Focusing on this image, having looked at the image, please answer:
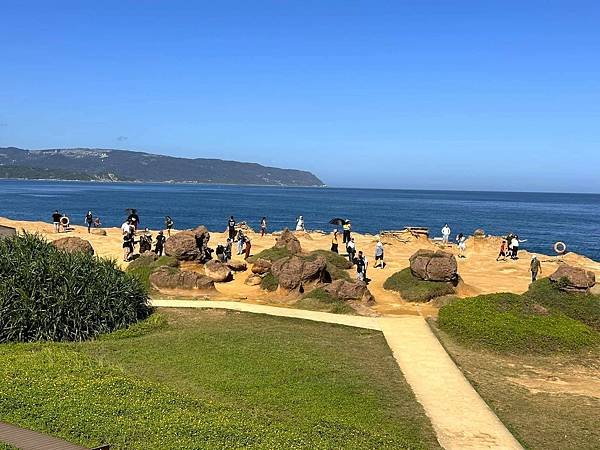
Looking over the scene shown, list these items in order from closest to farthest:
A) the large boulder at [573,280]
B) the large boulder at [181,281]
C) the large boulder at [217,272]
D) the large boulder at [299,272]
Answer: the large boulder at [573,280] < the large boulder at [299,272] < the large boulder at [181,281] < the large boulder at [217,272]

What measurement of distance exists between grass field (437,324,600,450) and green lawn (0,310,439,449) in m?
2.01

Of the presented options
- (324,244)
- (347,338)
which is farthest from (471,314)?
(324,244)

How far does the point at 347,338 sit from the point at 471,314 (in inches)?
176

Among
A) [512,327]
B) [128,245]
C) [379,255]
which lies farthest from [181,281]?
[512,327]

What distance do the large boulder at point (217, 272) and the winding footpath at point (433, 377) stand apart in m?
4.99

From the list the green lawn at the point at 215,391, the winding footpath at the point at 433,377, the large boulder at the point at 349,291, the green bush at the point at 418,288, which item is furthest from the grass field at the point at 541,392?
the green bush at the point at 418,288

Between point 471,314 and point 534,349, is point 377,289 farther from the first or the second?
point 534,349

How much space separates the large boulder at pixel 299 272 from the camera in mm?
25652

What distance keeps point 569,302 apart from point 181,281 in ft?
51.9

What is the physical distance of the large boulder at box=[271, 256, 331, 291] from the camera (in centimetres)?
2565

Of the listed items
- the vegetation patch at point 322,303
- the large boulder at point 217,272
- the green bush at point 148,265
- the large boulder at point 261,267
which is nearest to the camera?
the vegetation patch at point 322,303

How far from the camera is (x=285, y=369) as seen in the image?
14602 mm

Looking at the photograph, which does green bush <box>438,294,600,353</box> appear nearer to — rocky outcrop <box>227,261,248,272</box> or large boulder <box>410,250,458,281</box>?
large boulder <box>410,250,458,281</box>

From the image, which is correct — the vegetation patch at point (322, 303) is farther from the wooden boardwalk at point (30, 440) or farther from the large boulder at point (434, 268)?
the wooden boardwalk at point (30, 440)
